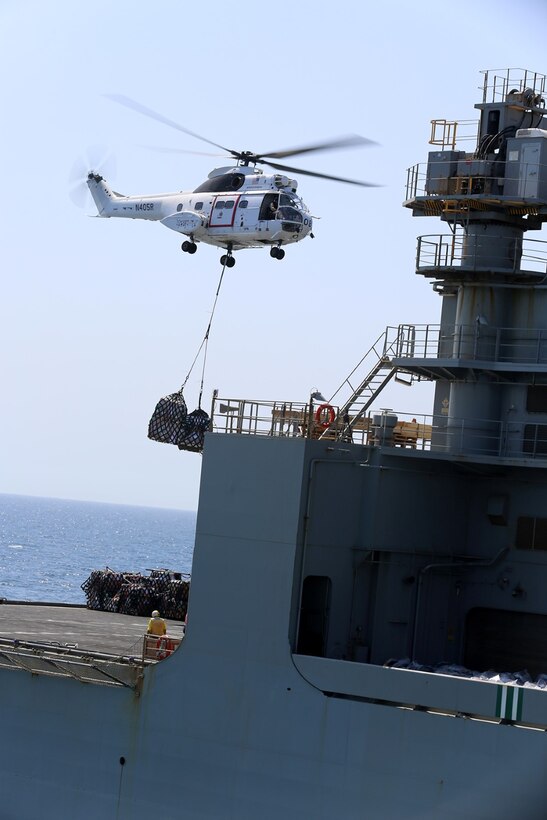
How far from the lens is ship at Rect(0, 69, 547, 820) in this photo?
66.4ft

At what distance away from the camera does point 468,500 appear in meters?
24.5

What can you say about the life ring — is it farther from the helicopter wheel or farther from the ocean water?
the ocean water

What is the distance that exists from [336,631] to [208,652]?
218cm

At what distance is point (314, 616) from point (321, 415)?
346 cm

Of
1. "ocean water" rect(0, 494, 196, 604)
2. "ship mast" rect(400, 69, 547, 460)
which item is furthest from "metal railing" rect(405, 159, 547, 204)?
"ocean water" rect(0, 494, 196, 604)

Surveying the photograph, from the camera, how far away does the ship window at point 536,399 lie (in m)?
23.6

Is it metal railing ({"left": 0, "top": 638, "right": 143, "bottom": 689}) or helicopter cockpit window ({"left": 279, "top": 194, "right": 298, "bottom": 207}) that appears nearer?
metal railing ({"left": 0, "top": 638, "right": 143, "bottom": 689})

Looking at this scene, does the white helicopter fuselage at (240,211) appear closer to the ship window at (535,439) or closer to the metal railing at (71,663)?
the ship window at (535,439)

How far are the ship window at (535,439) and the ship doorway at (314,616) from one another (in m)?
4.30

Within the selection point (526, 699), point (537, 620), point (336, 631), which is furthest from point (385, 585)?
point (526, 699)

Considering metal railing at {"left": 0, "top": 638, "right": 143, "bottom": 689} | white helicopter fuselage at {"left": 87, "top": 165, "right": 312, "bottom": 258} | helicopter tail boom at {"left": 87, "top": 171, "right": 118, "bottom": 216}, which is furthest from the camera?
helicopter tail boom at {"left": 87, "top": 171, "right": 118, "bottom": 216}

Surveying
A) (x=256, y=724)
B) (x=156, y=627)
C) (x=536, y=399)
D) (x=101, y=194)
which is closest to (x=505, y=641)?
(x=536, y=399)

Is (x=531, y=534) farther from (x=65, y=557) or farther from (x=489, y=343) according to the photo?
(x=65, y=557)

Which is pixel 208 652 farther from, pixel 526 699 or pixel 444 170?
pixel 444 170
